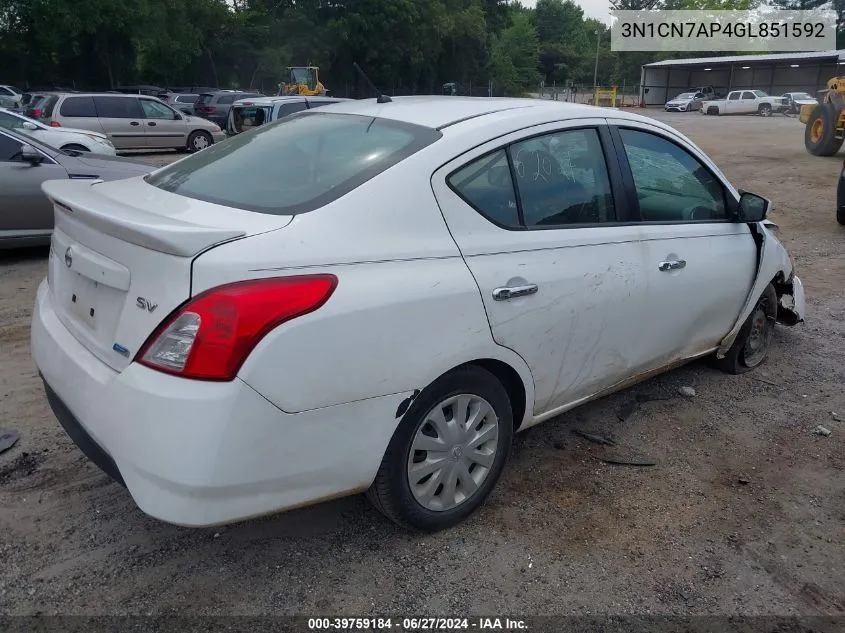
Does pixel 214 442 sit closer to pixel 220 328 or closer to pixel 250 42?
pixel 220 328

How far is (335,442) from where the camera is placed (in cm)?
232

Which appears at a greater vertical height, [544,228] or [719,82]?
[719,82]

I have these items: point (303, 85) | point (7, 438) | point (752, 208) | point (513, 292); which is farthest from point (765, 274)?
point (303, 85)

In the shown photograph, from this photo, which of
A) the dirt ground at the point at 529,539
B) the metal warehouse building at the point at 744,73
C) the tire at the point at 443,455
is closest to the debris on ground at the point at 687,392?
the dirt ground at the point at 529,539

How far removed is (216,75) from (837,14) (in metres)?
55.1

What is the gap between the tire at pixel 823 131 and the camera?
16891 mm

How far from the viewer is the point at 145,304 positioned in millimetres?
2211

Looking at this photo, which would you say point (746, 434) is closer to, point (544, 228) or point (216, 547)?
point (544, 228)

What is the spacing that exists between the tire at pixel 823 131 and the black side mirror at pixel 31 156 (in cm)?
1692

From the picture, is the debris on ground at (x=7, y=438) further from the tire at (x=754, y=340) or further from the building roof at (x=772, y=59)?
the building roof at (x=772, y=59)

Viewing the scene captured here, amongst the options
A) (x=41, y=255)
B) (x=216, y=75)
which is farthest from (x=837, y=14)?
(x=41, y=255)

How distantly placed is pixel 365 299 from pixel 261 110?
13661 mm

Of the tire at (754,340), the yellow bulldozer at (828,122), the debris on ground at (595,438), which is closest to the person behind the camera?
the debris on ground at (595,438)

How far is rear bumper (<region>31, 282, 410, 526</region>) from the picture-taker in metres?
2.10
